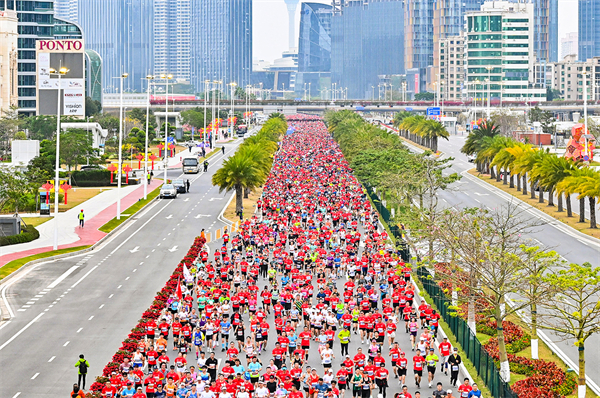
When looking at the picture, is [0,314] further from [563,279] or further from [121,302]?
[563,279]

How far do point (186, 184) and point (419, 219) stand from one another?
41.6 metres

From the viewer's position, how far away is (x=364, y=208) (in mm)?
60406

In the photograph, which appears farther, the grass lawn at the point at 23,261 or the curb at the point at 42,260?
the grass lawn at the point at 23,261

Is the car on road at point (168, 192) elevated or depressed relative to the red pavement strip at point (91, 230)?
elevated

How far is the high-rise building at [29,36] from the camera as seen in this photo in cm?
14638

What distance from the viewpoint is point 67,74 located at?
10231cm

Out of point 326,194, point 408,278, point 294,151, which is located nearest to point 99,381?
point 408,278

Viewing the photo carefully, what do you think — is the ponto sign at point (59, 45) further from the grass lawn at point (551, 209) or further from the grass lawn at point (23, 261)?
the grass lawn at point (23, 261)

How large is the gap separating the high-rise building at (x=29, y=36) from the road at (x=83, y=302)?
9419cm

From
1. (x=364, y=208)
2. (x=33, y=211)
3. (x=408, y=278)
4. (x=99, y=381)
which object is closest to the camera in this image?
(x=99, y=381)

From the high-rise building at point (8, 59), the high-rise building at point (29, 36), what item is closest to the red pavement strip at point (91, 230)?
the high-rise building at point (8, 59)

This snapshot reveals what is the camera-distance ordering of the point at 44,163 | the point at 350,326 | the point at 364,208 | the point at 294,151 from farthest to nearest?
1. the point at 294,151
2. the point at 44,163
3. the point at 364,208
4. the point at 350,326

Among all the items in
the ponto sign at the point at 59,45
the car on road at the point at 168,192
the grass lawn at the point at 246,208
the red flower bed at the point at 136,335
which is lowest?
the red flower bed at the point at 136,335

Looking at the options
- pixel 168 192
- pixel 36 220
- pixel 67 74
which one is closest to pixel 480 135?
pixel 168 192
